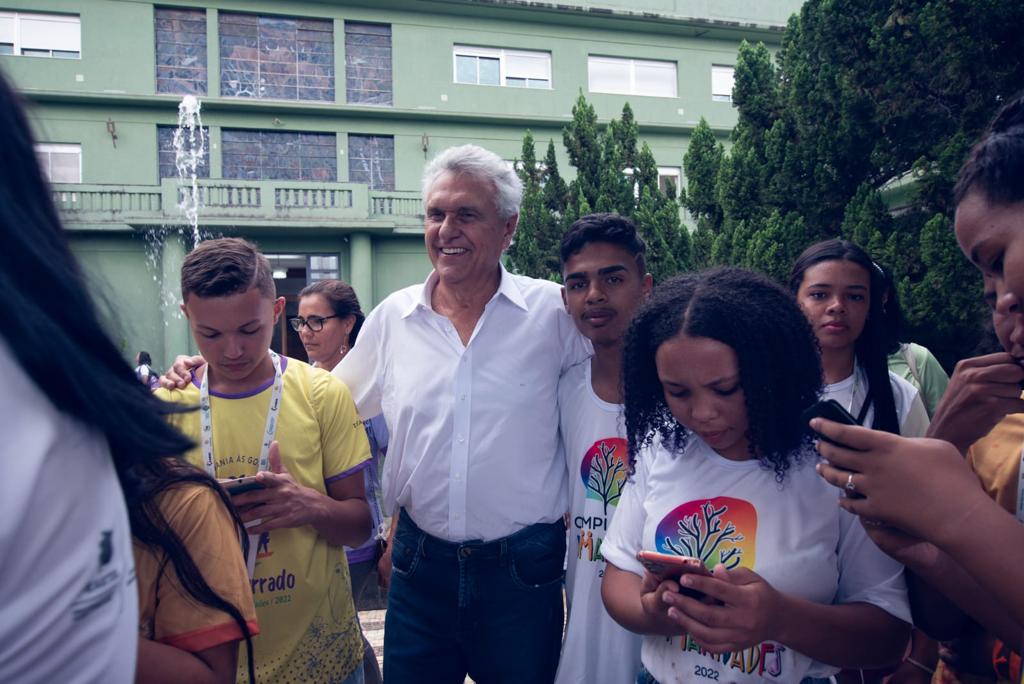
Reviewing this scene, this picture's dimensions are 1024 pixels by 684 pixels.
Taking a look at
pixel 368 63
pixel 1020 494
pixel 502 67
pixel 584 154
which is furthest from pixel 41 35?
pixel 1020 494

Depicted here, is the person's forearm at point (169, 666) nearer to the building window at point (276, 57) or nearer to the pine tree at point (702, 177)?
the pine tree at point (702, 177)

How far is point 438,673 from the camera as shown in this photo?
2516mm

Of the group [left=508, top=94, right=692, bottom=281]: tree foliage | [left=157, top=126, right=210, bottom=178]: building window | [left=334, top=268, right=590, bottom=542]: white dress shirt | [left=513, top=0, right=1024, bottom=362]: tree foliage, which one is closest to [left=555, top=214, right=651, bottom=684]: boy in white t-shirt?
[left=334, top=268, right=590, bottom=542]: white dress shirt

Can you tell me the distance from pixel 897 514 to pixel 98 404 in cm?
122

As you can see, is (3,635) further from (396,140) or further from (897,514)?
(396,140)

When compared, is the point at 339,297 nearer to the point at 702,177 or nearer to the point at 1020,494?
the point at 1020,494

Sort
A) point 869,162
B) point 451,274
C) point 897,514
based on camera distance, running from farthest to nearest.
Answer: point 869,162
point 451,274
point 897,514

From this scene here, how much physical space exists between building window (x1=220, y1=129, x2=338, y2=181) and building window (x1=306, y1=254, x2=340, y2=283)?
1873mm

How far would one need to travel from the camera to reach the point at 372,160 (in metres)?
17.1

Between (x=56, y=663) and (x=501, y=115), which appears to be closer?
(x=56, y=663)

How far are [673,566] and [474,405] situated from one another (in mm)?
1203

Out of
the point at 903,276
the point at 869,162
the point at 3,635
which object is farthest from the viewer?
the point at 869,162

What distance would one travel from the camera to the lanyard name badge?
2.04 metres

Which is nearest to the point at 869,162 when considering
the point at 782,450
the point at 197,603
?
the point at 782,450
